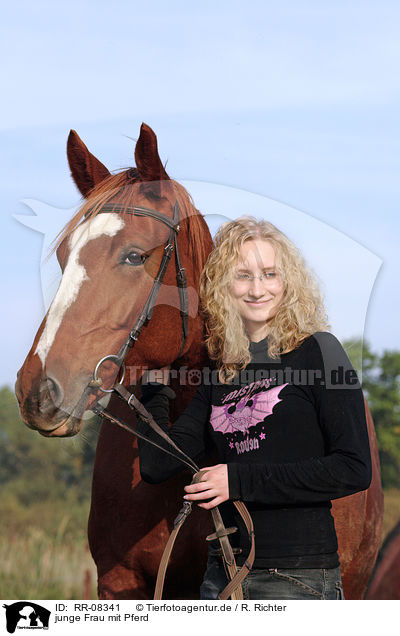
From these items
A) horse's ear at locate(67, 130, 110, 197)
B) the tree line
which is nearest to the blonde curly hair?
horse's ear at locate(67, 130, 110, 197)

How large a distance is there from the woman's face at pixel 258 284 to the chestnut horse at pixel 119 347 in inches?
13.9

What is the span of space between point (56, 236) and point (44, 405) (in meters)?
0.90

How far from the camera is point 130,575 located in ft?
10.3

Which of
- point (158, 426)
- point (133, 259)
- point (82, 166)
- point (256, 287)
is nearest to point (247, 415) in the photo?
point (158, 426)

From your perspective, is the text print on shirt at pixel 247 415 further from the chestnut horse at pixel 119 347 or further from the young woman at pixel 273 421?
the chestnut horse at pixel 119 347

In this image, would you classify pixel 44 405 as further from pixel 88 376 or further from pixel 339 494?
pixel 339 494

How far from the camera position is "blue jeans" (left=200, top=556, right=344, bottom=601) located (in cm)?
226

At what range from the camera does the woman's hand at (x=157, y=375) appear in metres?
2.90

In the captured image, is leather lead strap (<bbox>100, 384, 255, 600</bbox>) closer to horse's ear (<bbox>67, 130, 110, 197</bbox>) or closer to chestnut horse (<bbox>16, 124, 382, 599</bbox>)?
chestnut horse (<bbox>16, 124, 382, 599</bbox>)

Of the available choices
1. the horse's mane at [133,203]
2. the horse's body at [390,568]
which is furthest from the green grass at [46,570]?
the horse's body at [390,568]

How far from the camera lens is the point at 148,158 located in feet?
9.52

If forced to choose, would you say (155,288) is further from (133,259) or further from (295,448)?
(295,448)

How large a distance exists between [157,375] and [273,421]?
→ 72 cm
